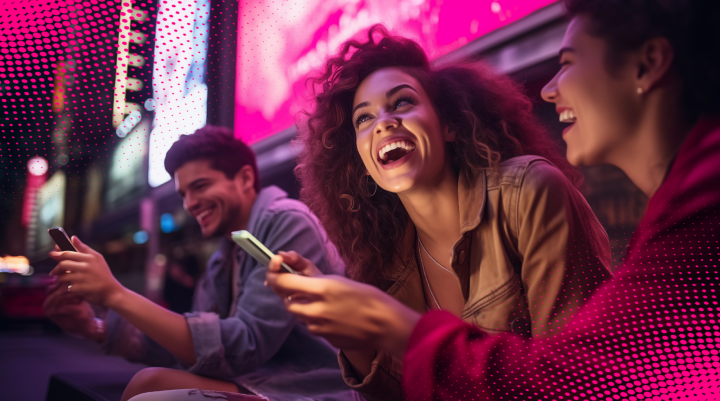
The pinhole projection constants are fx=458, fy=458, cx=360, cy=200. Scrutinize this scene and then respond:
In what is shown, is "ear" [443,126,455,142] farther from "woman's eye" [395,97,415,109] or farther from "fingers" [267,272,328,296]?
"fingers" [267,272,328,296]

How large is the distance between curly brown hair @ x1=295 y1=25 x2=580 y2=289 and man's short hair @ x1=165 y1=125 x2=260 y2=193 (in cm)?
37

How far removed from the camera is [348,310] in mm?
513

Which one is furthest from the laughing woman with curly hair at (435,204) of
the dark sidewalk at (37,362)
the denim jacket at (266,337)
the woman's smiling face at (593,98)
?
the dark sidewalk at (37,362)

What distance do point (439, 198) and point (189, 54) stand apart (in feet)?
1.99

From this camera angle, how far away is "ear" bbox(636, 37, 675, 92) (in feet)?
1.49

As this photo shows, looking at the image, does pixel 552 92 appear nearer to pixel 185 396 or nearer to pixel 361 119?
pixel 361 119

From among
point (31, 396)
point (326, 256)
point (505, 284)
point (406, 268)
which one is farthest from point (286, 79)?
point (31, 396)

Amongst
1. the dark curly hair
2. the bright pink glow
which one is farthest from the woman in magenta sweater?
the bright pink glow

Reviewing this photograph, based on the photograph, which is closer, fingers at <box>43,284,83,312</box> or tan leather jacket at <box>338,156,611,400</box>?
tan leather jacket at <box>338,156,611,400</box>

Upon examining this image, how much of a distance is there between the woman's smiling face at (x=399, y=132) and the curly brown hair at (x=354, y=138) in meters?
0.03

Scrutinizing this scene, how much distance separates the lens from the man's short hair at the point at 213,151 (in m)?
1.08

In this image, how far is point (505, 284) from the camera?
649 millimetres

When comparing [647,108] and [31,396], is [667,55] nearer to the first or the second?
[647,108]

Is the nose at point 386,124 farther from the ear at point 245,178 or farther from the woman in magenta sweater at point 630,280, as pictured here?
the ear at point 245,178
